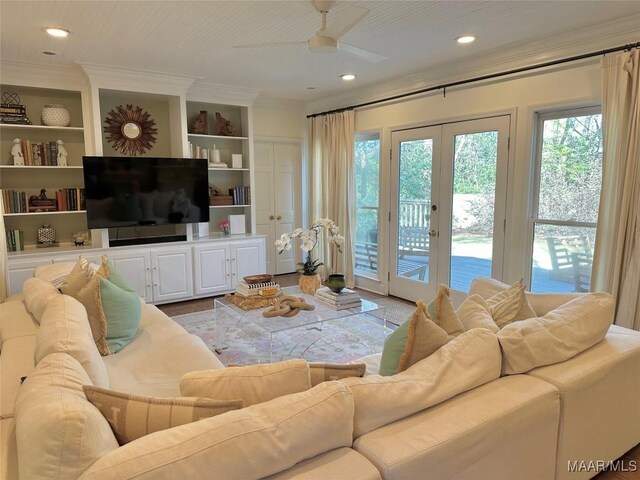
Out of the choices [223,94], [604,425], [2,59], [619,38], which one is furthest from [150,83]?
[604,425]

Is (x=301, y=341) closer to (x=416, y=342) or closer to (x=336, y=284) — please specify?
(x=336, y=284)

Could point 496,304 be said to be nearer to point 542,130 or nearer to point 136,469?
point 136,469

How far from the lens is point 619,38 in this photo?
127 inches

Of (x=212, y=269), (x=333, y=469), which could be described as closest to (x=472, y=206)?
(x=212, y=269)

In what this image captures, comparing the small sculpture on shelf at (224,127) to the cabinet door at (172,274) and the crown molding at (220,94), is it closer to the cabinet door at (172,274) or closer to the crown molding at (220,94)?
the crown molding at (220,94)

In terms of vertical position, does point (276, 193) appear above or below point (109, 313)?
above

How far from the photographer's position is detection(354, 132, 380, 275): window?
18.2ft

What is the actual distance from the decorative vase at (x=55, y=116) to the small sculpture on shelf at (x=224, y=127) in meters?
1.74

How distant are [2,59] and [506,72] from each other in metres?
4.80

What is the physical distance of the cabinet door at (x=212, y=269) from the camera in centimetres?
520

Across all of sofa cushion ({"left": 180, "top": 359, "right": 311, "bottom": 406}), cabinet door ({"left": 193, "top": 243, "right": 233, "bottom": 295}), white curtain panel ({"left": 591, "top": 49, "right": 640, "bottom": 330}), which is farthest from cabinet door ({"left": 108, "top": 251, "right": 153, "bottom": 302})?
white curtain panel ({"left": 591, "top": 49, "right": 640, "bottom": 330})

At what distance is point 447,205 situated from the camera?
4594 mm

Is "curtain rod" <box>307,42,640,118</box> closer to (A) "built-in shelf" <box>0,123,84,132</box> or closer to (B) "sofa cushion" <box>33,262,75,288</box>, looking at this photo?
(A) "built-in shelf" <box>0,123,84,132</box>

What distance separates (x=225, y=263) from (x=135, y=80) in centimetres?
232
